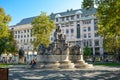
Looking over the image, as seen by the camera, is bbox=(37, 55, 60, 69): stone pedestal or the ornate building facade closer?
bbox=(37, 55, 60, 69): stone pedestal

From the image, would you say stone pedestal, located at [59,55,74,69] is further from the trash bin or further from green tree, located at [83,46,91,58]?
green tree, located at [83,46,91,58]

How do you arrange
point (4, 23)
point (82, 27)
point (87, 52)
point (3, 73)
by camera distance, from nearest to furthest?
1. point (3, 73)
2. point (4, 23)
3. point (87, 52)
4. point (82, 27)

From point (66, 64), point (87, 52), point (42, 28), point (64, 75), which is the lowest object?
point (64, 75)

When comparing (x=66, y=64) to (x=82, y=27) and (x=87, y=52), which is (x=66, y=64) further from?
(x=82, y=27)

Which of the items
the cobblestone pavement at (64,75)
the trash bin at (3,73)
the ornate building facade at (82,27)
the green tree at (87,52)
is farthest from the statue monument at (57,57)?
the ornate building facade at (82,27)

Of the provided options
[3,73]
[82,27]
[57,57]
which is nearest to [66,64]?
[57,57]

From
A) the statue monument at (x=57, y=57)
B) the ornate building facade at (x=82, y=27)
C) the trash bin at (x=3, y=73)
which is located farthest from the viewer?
the ornate building facade at (x=82, y=27)

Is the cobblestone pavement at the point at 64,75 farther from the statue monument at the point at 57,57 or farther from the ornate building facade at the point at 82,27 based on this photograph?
the ornate building facade at the point at 82,27

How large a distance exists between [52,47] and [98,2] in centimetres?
1124

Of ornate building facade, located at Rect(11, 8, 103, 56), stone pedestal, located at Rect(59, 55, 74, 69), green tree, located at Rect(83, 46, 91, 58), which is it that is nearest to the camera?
stone pedestal, located at Rect(59, 55, 74, 69)

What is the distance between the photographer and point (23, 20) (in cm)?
13575

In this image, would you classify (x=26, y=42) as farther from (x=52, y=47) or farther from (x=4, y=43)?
(x=52, y=47)

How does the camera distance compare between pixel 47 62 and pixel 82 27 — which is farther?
pixel 82 27

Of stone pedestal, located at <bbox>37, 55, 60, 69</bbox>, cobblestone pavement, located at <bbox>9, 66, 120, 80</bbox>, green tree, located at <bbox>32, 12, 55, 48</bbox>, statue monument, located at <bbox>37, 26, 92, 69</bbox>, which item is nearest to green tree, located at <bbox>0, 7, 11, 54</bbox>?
green tree, located at <bbox>32, 12, 55, 48</bbox>
